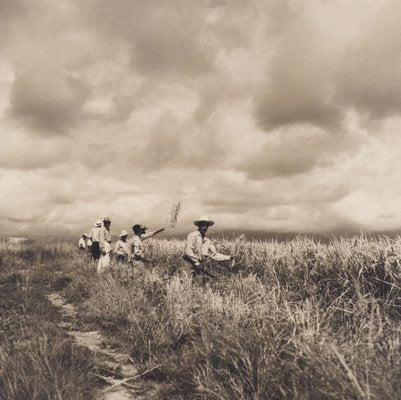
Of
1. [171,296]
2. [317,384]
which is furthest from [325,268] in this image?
[317,384]

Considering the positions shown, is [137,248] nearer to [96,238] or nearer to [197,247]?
[96,238]

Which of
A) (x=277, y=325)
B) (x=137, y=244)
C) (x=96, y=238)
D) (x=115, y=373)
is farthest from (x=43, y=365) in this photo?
(x=96, y=238)

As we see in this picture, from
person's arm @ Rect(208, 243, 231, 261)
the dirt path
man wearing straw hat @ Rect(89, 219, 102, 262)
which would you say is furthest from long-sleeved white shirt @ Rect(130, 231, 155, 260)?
the dirt path

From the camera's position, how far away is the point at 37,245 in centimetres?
2670

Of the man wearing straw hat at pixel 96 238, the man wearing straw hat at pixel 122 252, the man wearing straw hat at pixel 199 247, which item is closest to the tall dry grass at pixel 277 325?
the man wearing straw hat at pixel 199 247

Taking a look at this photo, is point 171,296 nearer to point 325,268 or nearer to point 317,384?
point 325,268

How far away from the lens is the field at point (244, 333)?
3.68m

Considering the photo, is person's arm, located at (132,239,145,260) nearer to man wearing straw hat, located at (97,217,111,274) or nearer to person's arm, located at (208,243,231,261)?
man wearing straw hat, located at (97,217,111,274)

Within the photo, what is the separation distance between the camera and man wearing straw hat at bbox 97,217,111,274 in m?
12.9

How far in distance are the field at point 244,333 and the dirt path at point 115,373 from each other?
0.10m

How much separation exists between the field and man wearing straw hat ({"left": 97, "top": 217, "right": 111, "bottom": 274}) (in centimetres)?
132

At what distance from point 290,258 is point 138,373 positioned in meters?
5.08

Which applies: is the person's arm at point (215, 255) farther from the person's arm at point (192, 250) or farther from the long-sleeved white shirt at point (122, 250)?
the long-sleeved white shirt at point (122, 250)

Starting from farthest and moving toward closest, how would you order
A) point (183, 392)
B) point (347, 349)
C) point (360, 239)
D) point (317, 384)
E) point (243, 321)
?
point (360, 239)
point (243, 321)
point (183, 392)
point (347, 349)
point (317, 384)
